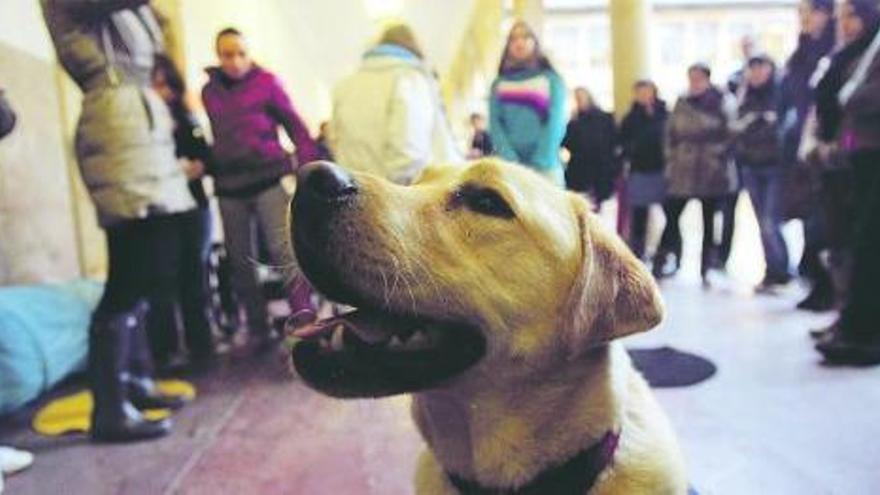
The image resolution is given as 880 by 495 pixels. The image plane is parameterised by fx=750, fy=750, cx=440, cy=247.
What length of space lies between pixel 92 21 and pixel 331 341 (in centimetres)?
206

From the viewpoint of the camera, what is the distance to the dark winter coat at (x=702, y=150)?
613 centimetres

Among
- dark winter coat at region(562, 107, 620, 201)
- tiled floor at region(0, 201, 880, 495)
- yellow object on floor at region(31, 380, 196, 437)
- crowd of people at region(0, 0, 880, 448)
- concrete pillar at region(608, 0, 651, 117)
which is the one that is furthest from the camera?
concrete pillar at region(608, 0, 651, 117)

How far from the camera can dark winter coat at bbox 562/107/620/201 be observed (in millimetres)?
7441

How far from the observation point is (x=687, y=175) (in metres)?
6.23

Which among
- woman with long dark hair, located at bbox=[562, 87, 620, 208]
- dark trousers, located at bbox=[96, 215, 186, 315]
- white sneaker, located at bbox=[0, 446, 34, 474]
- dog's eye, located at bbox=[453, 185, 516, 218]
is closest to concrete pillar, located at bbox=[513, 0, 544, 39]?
woman with long dark hair, located at bbox=[562, 87, 620, 208]

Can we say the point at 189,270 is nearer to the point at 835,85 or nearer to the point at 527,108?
the point at 527,108

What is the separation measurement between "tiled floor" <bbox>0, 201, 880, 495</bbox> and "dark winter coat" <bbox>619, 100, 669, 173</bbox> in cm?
311

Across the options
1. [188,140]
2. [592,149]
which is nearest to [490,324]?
[188,140]

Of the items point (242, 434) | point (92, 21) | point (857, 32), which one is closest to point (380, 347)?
point (242, 434)

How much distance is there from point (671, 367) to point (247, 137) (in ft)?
8.18

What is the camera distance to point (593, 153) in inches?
295

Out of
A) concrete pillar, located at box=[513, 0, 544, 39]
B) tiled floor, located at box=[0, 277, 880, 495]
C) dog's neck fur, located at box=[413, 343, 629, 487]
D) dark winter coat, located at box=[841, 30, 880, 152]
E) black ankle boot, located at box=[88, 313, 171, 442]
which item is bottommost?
tiled floor, located at box=[0, 277, 880, 495]

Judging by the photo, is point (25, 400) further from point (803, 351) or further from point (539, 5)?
point (539, 5)

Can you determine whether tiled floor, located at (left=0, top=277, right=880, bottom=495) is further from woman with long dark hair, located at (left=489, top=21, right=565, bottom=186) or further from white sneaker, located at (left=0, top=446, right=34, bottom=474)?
woman with long dark hair, located at (left=489, top=21, right=565, bottom=186)
